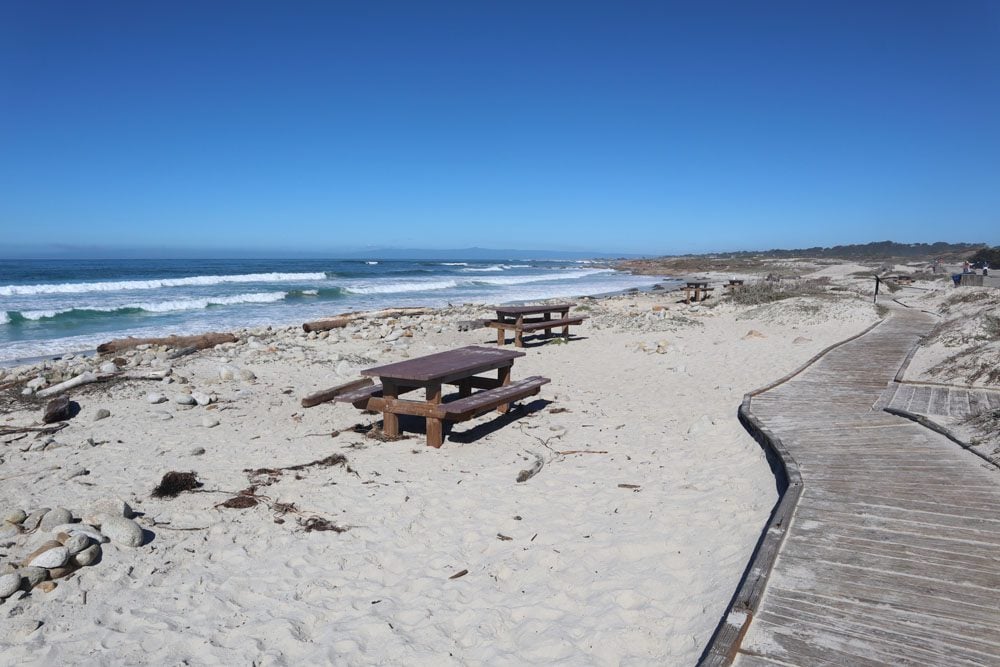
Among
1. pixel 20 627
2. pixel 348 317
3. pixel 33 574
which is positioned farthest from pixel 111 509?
pixel 348 317

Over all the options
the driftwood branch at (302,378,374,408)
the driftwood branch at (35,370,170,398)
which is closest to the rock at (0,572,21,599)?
the driftwood branch at (302,378,374,408)

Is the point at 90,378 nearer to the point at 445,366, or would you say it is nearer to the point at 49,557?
the point at 445,366

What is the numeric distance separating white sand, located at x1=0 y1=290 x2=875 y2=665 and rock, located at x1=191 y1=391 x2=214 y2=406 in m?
0.35

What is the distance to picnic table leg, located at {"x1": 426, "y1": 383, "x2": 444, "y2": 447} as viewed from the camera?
6.21 m

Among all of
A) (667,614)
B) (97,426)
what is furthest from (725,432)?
(97,426)

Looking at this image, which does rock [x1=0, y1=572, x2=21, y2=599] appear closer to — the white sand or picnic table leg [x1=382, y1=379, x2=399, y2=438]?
the white sand

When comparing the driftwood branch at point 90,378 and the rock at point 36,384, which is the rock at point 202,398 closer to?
the driftwood branch at point 90,378

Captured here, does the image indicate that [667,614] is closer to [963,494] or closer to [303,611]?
[303,611]

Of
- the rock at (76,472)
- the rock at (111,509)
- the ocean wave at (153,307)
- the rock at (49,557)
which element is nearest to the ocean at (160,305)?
the ocean wave at (153,307)

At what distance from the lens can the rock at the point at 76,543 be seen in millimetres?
3631

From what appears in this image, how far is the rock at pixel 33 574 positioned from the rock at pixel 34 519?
84 cm

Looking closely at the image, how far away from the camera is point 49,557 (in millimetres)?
3539

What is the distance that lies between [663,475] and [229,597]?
357 cm

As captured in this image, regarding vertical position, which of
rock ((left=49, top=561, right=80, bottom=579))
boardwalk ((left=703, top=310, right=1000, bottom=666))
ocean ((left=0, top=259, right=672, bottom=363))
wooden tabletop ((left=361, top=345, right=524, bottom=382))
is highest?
wooden tabletop ((left=361, top=345, right=524, bottom=382))
